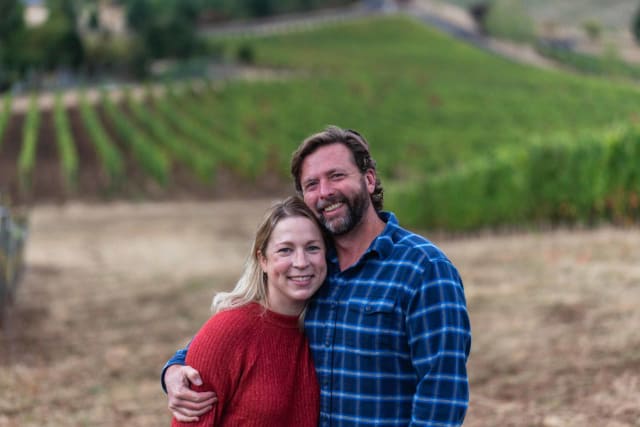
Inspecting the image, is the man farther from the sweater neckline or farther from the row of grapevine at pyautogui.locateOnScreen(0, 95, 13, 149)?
the row of grapevine at pyautogui.locateOnScreen(0, 95, 13, 149)

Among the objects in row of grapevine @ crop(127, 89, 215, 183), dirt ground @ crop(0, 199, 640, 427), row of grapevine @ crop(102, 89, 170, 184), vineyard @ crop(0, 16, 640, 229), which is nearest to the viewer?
dirt ground @ crop(0, 199, 640, 427)

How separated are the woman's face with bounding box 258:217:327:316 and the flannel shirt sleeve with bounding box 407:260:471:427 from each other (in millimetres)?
398

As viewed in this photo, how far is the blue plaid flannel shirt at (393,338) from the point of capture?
101 inches

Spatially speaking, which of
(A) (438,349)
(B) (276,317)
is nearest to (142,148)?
(B) (276,317)

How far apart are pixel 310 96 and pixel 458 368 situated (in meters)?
48.3

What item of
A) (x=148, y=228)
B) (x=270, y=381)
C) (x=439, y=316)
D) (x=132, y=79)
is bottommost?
(x=148, y=228)

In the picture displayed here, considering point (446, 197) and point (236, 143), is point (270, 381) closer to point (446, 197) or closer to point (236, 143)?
point (446, 197)

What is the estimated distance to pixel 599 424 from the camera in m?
5.07

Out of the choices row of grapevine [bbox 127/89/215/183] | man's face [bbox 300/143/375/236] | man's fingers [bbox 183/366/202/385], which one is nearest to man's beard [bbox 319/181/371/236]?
man's face [bbox 300/143/375/236]

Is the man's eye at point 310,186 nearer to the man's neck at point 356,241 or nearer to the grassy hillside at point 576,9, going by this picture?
the man's neck at point 356,241

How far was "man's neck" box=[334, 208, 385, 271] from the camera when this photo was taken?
2867 mm

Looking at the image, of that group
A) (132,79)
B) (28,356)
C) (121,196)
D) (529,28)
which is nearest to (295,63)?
(132,79)

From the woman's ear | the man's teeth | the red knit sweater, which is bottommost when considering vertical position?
the red knit sweater

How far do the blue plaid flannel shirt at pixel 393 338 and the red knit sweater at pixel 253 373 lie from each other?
7cm
